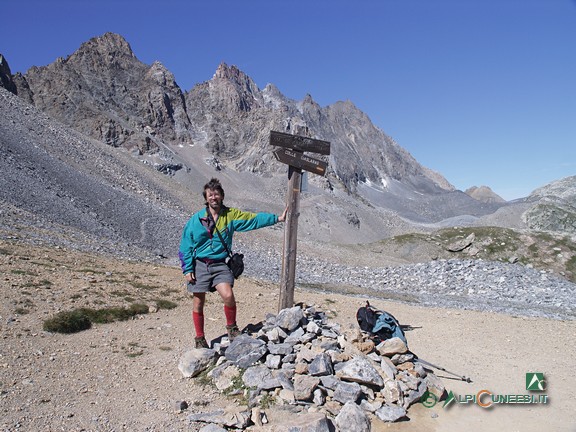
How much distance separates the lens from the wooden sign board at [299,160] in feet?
31.6

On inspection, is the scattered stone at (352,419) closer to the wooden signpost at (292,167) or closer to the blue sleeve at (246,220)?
the wooden signpost at (292,167)

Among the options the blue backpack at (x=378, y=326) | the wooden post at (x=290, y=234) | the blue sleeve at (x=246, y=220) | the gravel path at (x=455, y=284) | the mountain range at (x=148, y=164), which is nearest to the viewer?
the blue sleeve at (x=246, y=220)

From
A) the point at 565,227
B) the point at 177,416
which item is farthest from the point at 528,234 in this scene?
the point at 177,416

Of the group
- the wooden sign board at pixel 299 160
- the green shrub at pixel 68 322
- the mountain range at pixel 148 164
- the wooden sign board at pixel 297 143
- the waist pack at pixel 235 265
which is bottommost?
the green shrub at pixel 68 322

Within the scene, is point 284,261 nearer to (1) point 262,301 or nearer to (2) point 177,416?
(2) point 177,416

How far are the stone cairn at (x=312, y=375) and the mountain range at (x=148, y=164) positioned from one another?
2113 cm

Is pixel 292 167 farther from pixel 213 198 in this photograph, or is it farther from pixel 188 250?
pixel 188 250

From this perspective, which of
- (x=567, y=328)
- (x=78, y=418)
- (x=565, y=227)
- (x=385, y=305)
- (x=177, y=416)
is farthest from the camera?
(x=565, y=227)

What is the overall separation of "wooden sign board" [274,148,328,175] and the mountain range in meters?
20.8

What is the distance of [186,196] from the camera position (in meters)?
71.9

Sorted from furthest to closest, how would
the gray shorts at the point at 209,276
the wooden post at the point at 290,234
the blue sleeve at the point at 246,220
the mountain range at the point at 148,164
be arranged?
the mountain range at the point at 148,164 < the wooden post at the point at 290,234 < the blue sleeve at the point at 246,220 < the gray shorts at the point at 209,276

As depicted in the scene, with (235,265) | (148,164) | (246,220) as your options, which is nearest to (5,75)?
(148,164)

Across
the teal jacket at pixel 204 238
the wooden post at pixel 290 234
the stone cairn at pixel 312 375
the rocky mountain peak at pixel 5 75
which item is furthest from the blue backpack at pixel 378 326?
the rocky mountain peak at pixel 5 75

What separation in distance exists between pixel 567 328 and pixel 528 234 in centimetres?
4085
